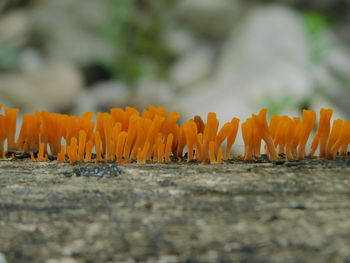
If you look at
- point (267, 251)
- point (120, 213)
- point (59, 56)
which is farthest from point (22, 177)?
point (59, 56)

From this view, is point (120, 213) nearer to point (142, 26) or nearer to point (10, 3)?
point (142, 26)

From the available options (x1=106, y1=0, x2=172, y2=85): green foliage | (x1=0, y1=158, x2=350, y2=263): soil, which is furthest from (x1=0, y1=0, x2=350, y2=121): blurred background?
(x1=0, y1=158, x2=350, y2=263): soil

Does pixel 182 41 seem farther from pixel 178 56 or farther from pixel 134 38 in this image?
pixel 134 38

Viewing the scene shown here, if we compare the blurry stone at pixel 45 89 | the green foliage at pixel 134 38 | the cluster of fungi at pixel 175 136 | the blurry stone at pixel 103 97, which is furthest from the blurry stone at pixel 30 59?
the cluster of fungi at pixel 175 136

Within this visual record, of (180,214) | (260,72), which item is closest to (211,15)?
(260,72)

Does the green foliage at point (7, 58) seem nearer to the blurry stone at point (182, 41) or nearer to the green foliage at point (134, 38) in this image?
the green foliage at point (134, 38)

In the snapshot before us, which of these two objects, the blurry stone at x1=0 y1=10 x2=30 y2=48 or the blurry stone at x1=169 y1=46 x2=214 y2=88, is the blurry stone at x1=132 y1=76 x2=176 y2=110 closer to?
the blurry stone at x1=169 y1=46 x2=214 y2=88
